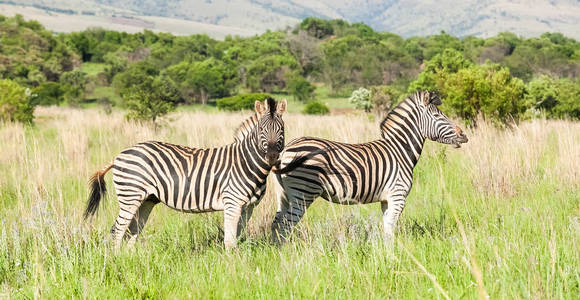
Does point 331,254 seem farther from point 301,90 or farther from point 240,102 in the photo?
point 301,90

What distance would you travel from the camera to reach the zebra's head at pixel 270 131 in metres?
4.22

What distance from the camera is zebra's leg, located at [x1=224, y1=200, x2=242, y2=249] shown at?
4.42 metres

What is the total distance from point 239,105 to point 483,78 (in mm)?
35247

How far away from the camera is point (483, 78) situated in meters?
12.8

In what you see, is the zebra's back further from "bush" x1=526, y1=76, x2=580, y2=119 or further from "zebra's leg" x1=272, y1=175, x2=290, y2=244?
"bush" x1=526, y1=76, x2=580, y2=119

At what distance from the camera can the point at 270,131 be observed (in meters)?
4.23

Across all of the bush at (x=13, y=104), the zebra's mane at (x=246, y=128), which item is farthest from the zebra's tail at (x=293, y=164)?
the bush at (x=13, y=104)

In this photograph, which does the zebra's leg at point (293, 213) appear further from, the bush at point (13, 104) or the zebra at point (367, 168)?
the bush at point (13, 104)

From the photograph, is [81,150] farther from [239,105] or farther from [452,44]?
[452,44]

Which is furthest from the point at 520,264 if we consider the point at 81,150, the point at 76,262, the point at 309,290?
the point at 81,150

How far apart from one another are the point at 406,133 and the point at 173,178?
2519 millimetres

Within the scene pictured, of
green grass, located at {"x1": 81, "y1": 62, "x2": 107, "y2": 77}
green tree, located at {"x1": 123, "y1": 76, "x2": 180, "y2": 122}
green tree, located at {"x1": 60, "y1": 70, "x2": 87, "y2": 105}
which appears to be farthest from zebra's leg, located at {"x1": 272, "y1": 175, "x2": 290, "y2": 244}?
green grass, located at {"x1": 81, "y1": 62, "x2": 107, "y2": 77}

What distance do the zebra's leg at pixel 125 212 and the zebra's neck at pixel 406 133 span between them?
2.67 metres

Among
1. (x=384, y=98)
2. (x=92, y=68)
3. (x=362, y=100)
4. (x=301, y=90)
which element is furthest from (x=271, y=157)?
(x=92, y=68)
